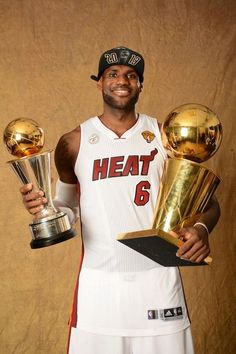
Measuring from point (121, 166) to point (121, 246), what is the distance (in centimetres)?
26

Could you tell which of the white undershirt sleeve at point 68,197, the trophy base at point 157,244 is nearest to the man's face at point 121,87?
the white undershirt sleeve at point 68,197

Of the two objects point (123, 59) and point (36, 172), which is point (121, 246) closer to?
point (36, 172)

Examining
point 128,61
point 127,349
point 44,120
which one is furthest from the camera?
point 44,120

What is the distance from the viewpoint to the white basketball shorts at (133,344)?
Result: 1.94 metres

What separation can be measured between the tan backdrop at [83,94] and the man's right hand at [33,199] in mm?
1143

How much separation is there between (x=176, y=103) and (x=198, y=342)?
125 centimetres

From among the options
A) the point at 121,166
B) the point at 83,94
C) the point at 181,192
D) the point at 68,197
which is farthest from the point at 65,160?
the point at 83,94

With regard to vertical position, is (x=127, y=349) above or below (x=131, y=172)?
below

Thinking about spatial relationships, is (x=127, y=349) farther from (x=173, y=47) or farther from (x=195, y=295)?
(x=173, y=47)

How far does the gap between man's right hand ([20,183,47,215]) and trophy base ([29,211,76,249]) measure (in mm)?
45

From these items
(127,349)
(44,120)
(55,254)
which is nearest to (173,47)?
(44,120)

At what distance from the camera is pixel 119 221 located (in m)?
2.02

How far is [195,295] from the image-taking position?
3246 mm

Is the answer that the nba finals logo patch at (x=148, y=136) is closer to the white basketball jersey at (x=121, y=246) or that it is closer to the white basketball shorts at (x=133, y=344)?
the white basketball jersey at (x=121, y=246)
